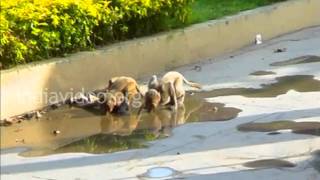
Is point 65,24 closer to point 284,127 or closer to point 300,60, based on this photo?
point 284,127

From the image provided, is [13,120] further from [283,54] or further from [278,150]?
[283,54]

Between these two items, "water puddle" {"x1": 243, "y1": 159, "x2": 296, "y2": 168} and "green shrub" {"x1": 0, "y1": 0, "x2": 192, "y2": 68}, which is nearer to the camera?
"water puddle" {"x1": 243, "y1": 159, "x2": 296, "y2": 168}

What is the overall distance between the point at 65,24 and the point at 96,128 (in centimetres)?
164

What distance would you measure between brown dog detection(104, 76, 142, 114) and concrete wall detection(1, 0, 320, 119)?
64 centimetres

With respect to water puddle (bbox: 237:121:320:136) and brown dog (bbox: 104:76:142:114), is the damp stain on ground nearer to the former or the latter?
water puddle (bbox: 237:121:320:136)

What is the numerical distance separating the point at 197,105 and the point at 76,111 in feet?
4.35

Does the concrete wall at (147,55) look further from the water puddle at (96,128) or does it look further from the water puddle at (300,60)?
the water puddle at (300,60)

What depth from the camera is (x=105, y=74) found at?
366 inches

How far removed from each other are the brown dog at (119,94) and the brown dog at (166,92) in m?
0.20

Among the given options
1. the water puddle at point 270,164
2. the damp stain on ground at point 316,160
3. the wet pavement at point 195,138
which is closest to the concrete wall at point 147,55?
the wet pavement at point 195,138

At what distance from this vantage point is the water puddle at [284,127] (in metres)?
7.35

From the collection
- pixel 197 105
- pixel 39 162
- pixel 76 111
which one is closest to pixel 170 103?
pixel 197 105

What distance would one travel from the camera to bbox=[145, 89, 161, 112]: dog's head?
8.16m

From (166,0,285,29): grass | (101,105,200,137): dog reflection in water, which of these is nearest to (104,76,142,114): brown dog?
(101,105,200,137): dog reflection in water
